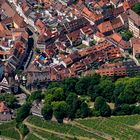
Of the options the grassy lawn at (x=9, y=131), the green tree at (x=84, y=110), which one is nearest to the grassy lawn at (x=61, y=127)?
the green tree at (x=84, y=110)

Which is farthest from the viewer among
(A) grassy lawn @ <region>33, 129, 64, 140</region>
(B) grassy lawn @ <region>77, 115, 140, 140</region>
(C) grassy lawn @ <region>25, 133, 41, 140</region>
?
(C) grassy lawn @ <region>25, 133, 41, 140</region>

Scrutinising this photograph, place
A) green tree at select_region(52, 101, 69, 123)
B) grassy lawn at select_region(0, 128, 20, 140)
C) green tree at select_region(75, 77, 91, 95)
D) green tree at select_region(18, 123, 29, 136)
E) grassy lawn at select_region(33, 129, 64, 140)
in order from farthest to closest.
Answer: green tree at select_region(75, 77, 91, 95), green tree at select_region(52, 101, 69, 123), grassy lawn at select_region(0, 128, 20, 140), green tree at select_region(18, 123, 29, 136), grassy lawn at select_region(33, 129, 64, 140)

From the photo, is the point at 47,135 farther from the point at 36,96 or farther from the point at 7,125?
the point at 36,96

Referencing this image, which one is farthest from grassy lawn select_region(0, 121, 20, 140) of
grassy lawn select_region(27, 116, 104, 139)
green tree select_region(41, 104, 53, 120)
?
green tree select_region(41, 104, 53, 120)

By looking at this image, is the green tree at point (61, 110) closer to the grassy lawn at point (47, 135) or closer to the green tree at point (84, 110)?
the green tree at point (84, 110)

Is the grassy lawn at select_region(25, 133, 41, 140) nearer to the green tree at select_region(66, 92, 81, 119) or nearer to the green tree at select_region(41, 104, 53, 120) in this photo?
the green tree at select_region(41, 104, 53, 120)
